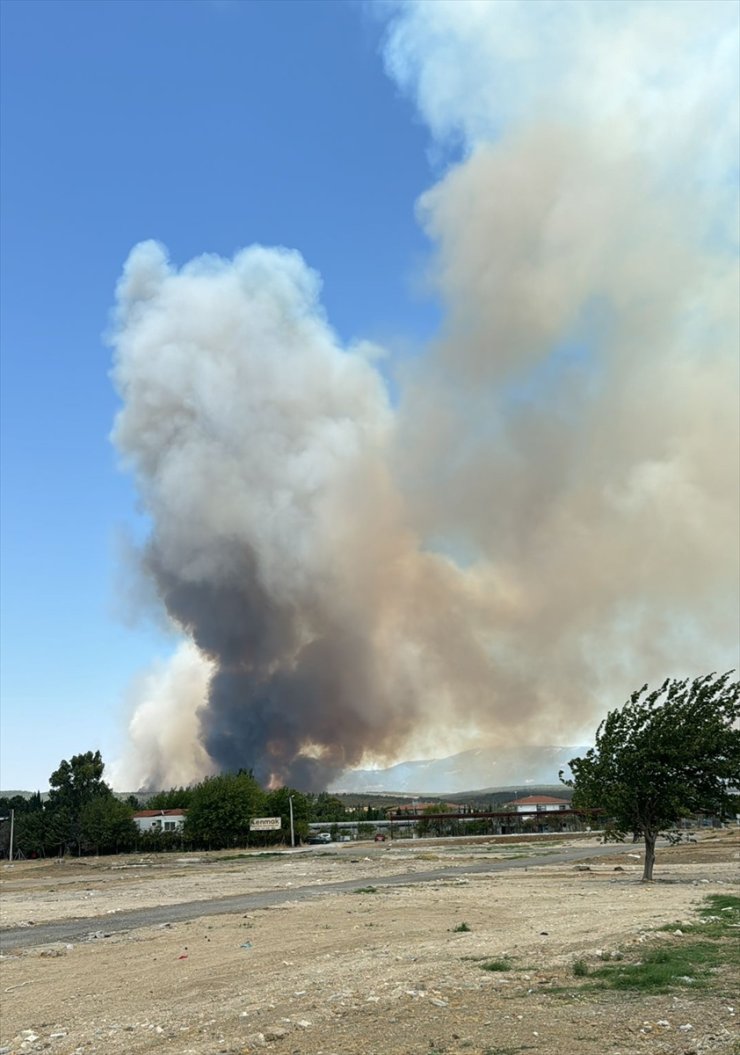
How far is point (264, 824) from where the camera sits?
4493 inches

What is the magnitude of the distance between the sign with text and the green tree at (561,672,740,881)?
81.4 meters

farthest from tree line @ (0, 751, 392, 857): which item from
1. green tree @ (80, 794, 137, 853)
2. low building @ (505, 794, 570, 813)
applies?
low building @ (505, 794, 570, 813)

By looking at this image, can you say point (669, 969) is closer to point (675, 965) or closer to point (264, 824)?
point (675, 965)

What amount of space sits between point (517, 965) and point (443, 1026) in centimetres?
535

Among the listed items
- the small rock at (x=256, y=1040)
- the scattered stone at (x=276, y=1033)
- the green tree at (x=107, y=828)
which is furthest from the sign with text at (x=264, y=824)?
the small rock at (x=256, y=1040)

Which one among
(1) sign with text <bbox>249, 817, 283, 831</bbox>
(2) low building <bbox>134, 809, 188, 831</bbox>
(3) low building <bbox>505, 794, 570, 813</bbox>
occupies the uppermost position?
(1) sign with text <bbox>249, 817, 283, 831</bbox>

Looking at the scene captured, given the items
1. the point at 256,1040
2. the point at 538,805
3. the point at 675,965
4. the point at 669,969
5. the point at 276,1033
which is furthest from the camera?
the point at 538,805

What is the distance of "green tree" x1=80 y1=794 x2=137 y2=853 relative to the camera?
121 metres

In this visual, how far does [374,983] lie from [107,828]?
11663cm

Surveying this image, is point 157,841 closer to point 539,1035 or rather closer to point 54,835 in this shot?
point 54,835

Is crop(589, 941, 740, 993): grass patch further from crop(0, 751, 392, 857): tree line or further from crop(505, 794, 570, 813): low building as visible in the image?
crop(505, 794, 570, 813): low building

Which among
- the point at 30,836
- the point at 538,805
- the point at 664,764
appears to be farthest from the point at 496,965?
the point at 538,805

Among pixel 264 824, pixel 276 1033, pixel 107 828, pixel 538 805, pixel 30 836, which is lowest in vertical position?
pixel 538 805

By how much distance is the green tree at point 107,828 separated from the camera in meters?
121
